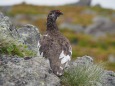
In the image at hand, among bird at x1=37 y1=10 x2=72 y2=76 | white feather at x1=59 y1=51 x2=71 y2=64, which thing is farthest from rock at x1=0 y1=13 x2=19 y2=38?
white feather at x1=59 y1=51 x2=71 y2=64

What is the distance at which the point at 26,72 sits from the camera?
980cm

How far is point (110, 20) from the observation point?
85.8 meters

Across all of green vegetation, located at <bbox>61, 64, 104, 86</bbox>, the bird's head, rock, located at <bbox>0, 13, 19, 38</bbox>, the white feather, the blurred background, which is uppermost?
the bird's head

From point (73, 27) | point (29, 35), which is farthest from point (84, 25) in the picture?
point (29, 35)

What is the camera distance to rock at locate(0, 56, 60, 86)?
9.60 m

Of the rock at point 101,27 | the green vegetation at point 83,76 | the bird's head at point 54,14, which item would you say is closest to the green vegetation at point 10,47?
the green vegetation at point 83,76

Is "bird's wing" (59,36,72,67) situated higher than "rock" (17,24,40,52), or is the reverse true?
"bird's wing" (59,36,72,67)

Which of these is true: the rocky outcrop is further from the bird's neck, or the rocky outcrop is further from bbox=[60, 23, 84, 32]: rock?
bbox=[60, 23, 84, 32]: rock

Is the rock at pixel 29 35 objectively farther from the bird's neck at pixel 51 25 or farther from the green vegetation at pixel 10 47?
the green vegetation at pixel 10 47

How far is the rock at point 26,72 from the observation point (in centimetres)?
960

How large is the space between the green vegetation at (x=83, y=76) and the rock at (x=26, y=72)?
2.04 feet

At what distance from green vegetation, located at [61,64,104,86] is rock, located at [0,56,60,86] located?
2.04 ft

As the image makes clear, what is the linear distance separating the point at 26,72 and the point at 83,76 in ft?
5.36

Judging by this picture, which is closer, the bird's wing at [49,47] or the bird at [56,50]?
the bird at [56,50]
